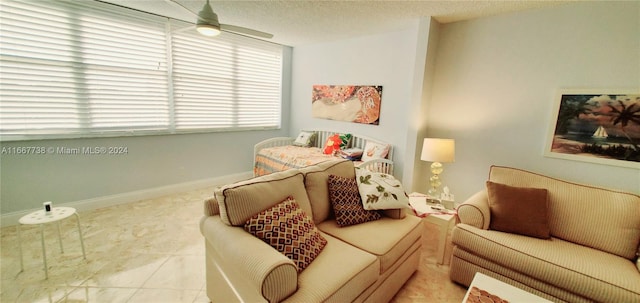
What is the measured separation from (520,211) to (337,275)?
164 cm

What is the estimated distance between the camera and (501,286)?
4.88 ft

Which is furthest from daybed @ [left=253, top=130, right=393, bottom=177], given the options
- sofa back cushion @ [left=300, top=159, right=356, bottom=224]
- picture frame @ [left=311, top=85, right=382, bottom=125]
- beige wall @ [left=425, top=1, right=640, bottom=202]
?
sofa back cushion @ [left=300, top=159, right=356, bottom=224]

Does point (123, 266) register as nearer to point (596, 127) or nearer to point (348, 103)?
point (348, 103)

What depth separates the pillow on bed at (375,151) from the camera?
140 inches

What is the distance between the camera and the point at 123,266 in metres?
2.08

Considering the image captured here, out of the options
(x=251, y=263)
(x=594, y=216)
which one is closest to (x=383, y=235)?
(x=251, y=263)

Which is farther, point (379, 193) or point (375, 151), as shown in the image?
point (375, 151)

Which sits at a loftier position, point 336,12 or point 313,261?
point 336,12

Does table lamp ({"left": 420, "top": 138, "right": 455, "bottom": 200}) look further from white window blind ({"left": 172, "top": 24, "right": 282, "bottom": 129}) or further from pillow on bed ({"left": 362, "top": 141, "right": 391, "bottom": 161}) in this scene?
white window blind ({"left": 172, "top": 24, "right": 282, "bottom": 129})

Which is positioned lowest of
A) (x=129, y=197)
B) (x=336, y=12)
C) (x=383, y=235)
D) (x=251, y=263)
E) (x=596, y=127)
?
(x=129, y=197)

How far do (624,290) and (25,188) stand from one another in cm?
496

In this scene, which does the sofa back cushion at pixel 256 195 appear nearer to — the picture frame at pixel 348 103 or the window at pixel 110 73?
the picture frame at pixel 348 103

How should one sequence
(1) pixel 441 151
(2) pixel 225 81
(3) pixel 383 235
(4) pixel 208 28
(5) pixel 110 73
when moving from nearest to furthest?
(3) pixel 383 235, (4) pixel 208 28, (1) pixel 441 151, (5) pixel 110 73, (2) pixel 225 81

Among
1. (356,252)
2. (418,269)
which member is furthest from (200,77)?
(418,269)
